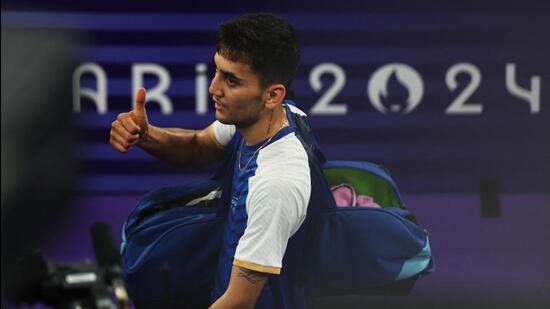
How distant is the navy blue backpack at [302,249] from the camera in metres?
2.39

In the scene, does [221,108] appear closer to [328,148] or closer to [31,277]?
[31,277]

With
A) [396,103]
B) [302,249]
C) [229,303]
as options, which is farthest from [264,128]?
[396,103]

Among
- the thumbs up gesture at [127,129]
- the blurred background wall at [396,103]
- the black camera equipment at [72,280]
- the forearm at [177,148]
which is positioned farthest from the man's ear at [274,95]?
the blurred background wall at [396,103]

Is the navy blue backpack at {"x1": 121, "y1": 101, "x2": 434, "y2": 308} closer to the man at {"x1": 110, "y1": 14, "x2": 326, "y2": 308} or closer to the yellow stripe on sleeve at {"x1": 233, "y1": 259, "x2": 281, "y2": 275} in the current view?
the man at {"x1": 110, "y1": 14, "x2": 326, "y2": 308}

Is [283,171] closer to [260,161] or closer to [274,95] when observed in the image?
[260,161]

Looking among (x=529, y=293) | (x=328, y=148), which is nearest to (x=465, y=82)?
(x=328, y=148)

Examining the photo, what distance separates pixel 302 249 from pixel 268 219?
23cm

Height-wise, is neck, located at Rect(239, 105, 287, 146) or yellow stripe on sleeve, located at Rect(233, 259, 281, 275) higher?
neck, located at Rect(239, 105, 287, 146)

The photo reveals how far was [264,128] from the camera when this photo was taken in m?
2.34

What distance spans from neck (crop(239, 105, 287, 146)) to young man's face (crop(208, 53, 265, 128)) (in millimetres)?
23

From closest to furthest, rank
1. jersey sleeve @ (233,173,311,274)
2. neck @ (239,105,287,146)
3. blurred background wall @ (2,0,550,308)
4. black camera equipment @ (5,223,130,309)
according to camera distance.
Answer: black camera equipment @ (5,223,130,309), jersey sleeve @ (233,173,311,274), neck @ (239,105,287,146), blurred background wall @ (2,0,550,308)

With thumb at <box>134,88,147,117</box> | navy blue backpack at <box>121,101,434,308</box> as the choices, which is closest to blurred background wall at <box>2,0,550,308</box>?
navy blue backpack at <box>121,101,434,308</box>

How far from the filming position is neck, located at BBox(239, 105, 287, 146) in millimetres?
2334

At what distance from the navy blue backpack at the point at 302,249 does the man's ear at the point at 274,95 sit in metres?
0.12
